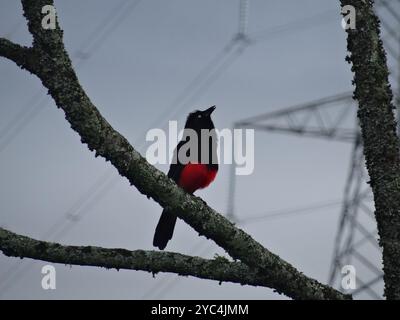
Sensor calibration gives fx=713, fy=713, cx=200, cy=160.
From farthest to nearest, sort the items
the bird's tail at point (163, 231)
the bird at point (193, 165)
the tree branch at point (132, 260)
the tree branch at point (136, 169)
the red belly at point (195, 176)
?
the red belly at point (195, 176)
the bird at point (193, 165)
the bird's tail at point (163, 231)
the tree branch at point (132, 260)
the tree branch at point (136, 169)

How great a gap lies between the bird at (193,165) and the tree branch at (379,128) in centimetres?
279

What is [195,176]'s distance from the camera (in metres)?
7.69

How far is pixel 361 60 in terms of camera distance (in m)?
4.95

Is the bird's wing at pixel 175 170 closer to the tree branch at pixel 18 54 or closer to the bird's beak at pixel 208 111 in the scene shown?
the bird's beak at pixel 208 111

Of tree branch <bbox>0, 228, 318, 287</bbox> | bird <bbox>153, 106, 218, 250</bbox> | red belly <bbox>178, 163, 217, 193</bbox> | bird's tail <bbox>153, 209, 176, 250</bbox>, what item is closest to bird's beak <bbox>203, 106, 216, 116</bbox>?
bird <bbox>153, 106, 218, 250</bbox>

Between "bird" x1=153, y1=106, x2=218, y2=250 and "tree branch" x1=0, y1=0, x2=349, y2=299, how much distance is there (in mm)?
2499

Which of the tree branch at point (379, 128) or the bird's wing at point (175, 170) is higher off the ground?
the bird's wing at point (175, 170)

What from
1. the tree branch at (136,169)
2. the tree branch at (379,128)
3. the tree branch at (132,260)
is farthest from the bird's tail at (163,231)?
the tree branch at (379,128)

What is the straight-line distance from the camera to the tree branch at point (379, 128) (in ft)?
15.2

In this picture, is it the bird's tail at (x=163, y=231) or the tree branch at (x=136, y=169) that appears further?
the bird's tail at (x=163, y=231)
